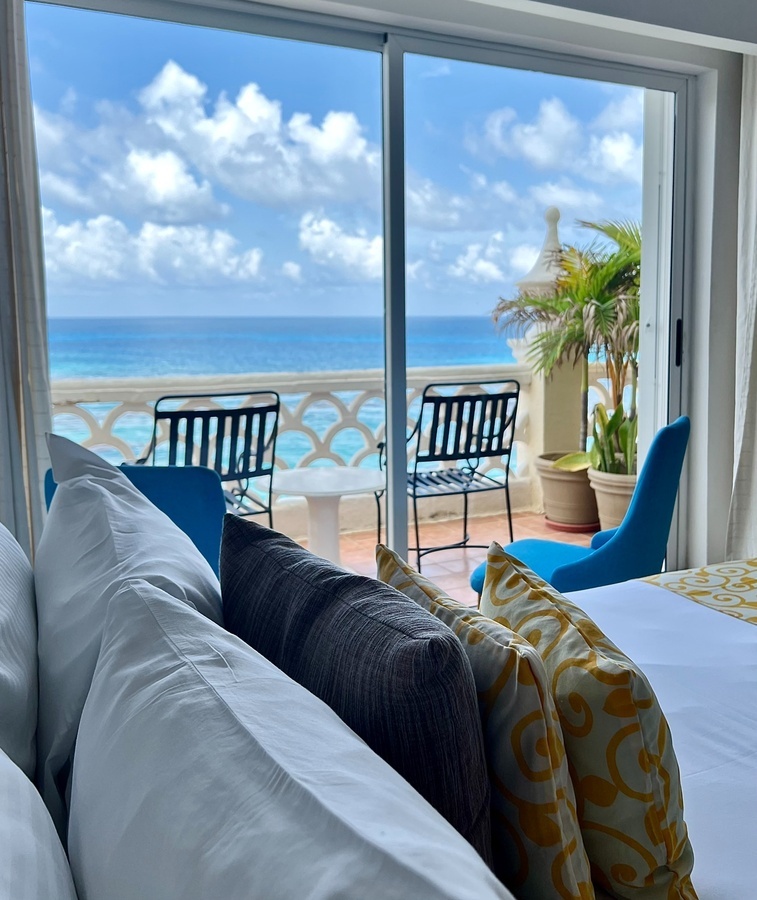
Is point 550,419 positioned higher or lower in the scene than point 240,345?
lower

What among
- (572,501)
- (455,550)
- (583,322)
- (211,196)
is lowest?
(455,550)

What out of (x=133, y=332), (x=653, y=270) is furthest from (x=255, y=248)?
(x=653, y=270)

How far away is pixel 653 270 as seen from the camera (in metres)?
3.92

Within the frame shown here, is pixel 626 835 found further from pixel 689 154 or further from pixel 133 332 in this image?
pixel 133 332

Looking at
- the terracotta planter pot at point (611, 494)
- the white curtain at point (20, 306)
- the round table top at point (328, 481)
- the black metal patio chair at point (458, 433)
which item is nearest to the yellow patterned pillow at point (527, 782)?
the white curtain at point (20, 306)

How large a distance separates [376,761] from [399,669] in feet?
0.37

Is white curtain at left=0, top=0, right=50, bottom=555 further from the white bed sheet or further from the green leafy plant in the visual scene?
the green leafy plant

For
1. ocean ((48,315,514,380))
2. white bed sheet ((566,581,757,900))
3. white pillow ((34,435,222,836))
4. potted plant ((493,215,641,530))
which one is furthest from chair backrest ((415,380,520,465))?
ocean ((48,315,514,380))

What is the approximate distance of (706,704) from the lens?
1426mm

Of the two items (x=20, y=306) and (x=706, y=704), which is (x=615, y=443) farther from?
(x=706, y=704)

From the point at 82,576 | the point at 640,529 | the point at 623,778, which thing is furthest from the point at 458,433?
the point at 623,778

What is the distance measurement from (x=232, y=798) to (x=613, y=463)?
429 cm

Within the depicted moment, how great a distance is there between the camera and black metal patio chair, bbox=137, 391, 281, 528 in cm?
324

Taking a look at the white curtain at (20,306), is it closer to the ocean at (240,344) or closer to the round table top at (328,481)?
the round table top at (328,481)
